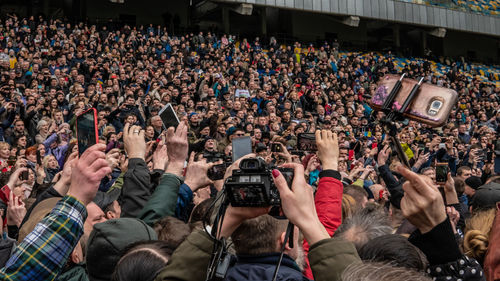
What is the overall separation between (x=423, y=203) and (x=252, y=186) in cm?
51

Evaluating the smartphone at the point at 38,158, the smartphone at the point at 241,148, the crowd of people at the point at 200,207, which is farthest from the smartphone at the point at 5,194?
the smartphone at the point at 38,158

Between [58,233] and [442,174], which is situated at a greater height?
[58,233]

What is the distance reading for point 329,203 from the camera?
2.03m

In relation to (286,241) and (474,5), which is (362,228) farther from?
(474,5)

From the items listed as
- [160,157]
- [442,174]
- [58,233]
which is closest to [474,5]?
[442,174]

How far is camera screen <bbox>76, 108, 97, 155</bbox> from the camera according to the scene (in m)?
1.74

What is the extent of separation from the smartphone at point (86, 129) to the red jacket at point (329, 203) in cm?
94

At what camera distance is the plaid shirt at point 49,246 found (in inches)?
56.4

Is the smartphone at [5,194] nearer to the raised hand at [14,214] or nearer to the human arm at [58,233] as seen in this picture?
the raised hand at [14,214]

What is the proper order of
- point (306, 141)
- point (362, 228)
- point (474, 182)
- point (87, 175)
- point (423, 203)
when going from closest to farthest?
point (423, 203)
point (87, 175)
point (362, 228)
point (306, 141)
point (474, 182)

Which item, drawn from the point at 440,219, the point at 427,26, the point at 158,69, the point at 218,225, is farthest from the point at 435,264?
the point at 427,26

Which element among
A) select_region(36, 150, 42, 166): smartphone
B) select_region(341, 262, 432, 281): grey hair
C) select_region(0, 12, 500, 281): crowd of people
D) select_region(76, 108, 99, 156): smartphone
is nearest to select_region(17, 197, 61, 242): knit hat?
select_region(0, 12, 500, 281): crowd of people

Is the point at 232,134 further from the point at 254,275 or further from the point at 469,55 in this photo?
the point at 469,55

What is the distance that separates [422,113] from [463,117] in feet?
49.5
